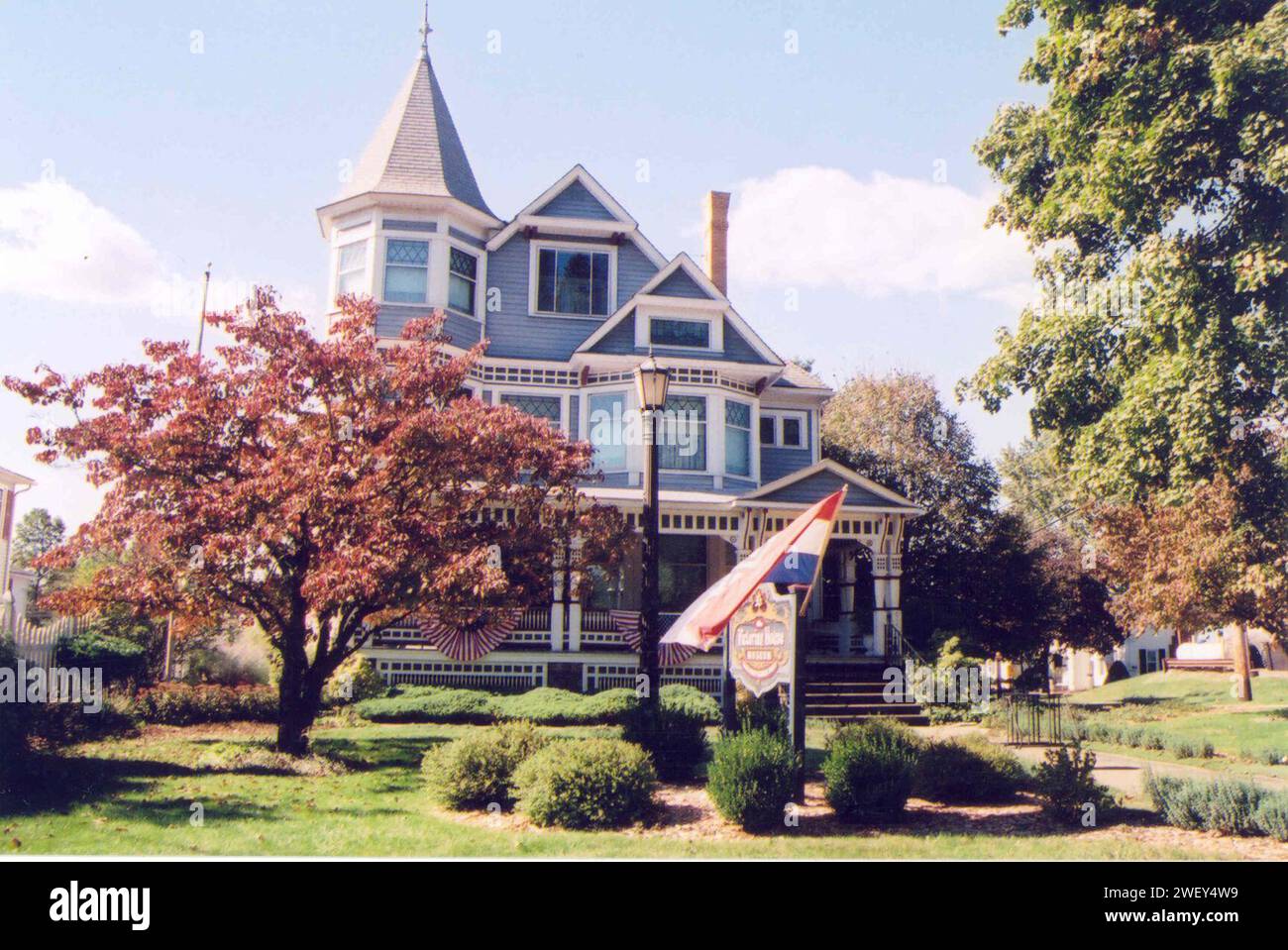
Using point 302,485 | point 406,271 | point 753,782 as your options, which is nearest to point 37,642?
point 302,485

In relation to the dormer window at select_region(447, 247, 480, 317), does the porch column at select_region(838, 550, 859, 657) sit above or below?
below

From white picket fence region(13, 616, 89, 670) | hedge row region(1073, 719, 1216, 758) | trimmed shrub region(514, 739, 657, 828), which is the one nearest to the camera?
trimmed shrub region(514, 739, 657, 828)

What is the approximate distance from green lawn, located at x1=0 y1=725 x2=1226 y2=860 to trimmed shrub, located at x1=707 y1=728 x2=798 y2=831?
301mm

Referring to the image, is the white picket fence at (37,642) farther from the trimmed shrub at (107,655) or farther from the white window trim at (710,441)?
the white window trim at (710,441)

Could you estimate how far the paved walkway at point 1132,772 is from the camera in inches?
486

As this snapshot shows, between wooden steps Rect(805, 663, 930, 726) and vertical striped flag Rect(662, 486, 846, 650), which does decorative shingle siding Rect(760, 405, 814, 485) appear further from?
vertical striped flag Rect(662, 486, 846, 650)

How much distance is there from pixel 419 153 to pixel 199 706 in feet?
45.5

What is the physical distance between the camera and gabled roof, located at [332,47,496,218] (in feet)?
77.8

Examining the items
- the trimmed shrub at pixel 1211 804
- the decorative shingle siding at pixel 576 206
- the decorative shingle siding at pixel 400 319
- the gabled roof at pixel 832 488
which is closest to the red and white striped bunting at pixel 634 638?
the gabled roof at pixel 832 488

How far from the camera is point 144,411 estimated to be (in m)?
12.6

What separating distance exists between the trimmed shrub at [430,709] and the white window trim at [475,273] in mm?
9410

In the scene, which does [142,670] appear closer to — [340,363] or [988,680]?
[340,363]

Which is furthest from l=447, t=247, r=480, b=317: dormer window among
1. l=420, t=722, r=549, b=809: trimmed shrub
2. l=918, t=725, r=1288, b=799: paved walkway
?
l=420, t=722, r=549, b=809: trimmed shrub
